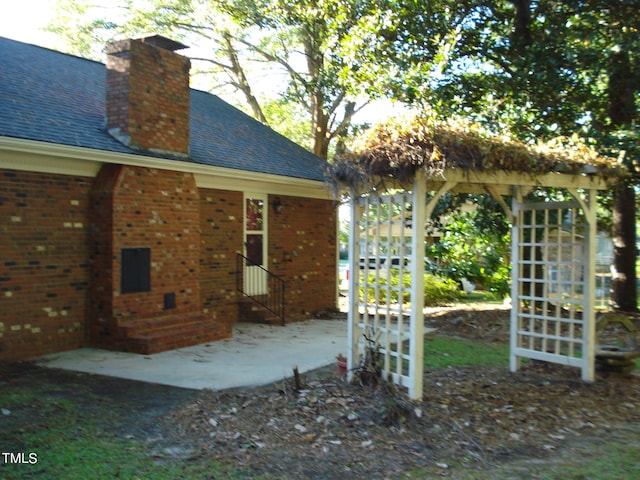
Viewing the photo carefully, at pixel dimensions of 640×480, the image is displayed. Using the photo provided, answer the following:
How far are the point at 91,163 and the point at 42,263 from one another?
1.65 meters

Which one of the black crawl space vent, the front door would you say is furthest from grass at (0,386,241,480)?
the front door

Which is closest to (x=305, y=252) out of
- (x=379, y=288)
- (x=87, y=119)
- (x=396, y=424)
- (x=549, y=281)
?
(x=87, y=119)

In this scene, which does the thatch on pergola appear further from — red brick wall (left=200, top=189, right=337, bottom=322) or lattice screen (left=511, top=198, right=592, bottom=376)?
red brick wall (left=200, top=189, right=337, bottom=322)

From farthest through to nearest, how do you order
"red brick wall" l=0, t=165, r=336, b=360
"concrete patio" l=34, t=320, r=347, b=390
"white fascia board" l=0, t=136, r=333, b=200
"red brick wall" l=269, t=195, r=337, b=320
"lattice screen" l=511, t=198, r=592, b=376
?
"red brick wall" l=269, t=195, r=337, b=320 → "red brick wall" l=0, t=165, r=336, b=360 → "white fascia board" l=0, t=136, r=333, b=200 → "lattice screen" l=511, t=198, r=592, b=376 → "concrete patio" l=34, t=320, r=347, b=390

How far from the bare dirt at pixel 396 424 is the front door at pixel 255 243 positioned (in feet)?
18.2

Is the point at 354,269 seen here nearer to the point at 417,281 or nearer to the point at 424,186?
the point at 417,281

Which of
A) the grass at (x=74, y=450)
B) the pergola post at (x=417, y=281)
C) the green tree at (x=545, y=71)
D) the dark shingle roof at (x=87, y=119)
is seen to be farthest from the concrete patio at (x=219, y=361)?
the green tree at (x=545, y=71)

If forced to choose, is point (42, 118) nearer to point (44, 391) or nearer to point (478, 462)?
point (44, 391)

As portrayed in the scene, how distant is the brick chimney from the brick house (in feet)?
0.07

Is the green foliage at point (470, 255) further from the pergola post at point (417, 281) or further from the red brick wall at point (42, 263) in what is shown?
the pergola post at point (417, 281)

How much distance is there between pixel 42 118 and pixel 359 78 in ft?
19.9

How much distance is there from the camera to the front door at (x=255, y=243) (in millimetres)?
12367

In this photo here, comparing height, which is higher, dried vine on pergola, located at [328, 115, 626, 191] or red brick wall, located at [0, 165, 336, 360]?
dried vine on pergola, located at [328, 115, 626, 191]

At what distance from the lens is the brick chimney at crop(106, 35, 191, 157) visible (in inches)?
368
